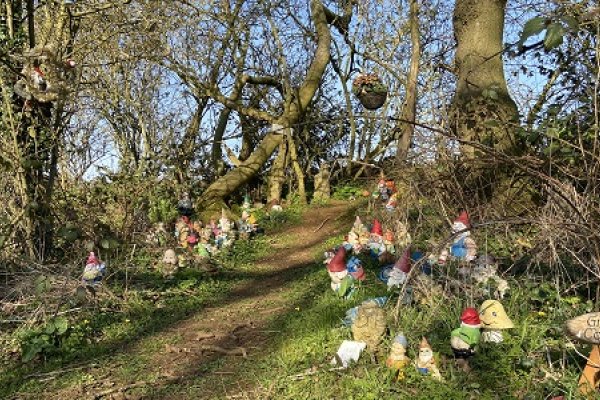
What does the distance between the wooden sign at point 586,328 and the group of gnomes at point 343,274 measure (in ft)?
7.46

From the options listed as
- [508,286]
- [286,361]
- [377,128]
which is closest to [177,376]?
[286,361]

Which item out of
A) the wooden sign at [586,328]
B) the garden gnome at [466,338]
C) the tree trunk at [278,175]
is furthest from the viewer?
the tree trunk at [278,175]

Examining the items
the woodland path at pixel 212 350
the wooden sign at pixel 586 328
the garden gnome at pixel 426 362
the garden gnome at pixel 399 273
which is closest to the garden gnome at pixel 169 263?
the woodland path at pixel 212 350

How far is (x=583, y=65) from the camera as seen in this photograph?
5.27 m

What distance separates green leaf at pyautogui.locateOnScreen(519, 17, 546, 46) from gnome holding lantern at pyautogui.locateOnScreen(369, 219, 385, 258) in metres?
4.23

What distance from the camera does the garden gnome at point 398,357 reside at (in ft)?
11.0

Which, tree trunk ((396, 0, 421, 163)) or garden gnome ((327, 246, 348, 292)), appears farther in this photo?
tree trunk ((396, 0, 421, 163))

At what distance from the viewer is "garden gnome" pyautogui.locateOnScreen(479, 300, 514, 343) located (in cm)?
337

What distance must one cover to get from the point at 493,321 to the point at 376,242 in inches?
101

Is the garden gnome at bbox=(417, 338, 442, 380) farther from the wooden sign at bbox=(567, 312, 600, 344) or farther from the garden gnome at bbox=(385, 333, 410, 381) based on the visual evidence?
the wooden sign at bbox=(567, 312, 600, 344)

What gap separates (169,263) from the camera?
256 inches

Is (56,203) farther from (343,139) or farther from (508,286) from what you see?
(343,139)

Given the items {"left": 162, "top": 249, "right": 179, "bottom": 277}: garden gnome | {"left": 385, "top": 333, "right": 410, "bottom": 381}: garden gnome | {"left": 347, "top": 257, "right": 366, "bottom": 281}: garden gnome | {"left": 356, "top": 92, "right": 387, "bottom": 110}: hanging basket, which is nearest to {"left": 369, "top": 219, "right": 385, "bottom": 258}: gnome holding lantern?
{"left": 347, "top": 257, "right": 366, "bottom": 281}: garden gnome

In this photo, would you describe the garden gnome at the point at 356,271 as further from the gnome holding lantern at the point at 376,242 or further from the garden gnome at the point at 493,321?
the garden gnome at the point at 493,321
